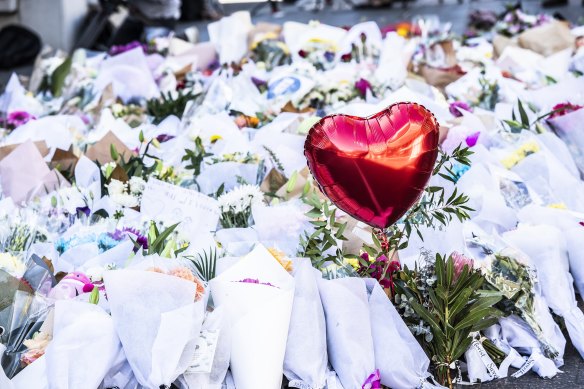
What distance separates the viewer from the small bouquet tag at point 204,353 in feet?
7.25

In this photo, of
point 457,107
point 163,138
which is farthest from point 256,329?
point 457,107

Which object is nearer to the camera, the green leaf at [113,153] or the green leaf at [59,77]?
the green leaf at [113,153]

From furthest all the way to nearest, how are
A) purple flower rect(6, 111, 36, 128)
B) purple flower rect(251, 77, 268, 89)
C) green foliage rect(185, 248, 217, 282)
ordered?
purple flower rect(251, 77, 268, 89), purple flower rect(6, 111, 36, 128), green foliage rect(185, 248, 217, 282)

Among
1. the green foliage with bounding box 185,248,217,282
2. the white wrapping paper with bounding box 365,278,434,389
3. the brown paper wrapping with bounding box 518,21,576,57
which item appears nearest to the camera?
the white wrapping paper with bounding box 365,278,434,389

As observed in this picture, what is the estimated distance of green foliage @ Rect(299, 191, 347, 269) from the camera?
256cm

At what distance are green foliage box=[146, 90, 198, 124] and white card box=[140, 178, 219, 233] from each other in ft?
5.02

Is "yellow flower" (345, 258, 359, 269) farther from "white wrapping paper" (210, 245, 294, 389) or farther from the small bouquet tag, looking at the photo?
the small bouquet tag

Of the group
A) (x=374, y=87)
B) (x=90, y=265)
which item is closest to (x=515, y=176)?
(x=374, y=87)

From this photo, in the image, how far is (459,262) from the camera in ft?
8.49

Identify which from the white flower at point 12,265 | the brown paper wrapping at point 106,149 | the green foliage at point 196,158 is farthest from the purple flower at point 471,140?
the white flower at point 12,265

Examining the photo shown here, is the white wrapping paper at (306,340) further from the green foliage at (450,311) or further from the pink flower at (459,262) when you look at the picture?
the pink flower at (459,262)

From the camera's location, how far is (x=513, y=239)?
9.31 ft

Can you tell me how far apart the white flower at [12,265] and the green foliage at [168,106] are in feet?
6.41

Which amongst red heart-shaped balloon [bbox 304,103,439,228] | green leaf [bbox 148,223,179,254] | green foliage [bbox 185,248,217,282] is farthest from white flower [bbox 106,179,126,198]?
red heart-shaped balloon [bbox 304,103,439,228]
